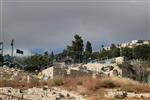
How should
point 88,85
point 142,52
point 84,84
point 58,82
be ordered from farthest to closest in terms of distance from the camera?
point 142,52, point 58,82, point 84,84, point 88,85

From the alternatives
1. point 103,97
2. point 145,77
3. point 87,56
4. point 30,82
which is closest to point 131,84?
point 103,97

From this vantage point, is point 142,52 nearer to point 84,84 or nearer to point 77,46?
point 77,46

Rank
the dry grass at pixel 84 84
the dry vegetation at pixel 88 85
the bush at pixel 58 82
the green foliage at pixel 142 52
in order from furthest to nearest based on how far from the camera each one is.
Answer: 1. the green foliage at pixel 142 52
2. the bush at pixel 58 82
3. the dry grass at pixel 84 84
4. the dry vegetation at pixel 88 85

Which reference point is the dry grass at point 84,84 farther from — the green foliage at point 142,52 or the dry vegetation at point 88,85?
the green foliage at point 142,52

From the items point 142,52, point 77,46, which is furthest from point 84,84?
point 142,52

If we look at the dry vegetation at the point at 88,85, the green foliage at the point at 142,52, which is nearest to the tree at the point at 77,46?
the green foliage at the point at 142,52

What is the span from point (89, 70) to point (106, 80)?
8074mm

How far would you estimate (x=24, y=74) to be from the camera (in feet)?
127

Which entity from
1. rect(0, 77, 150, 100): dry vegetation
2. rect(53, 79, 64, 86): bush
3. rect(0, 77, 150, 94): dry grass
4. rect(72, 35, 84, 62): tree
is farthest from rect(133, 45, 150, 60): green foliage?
rect(53, 79, 64, 86): bush

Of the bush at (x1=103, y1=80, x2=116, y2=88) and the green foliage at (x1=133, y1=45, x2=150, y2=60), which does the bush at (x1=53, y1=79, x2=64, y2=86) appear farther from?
the green foliage at (x1=133, y1=45, x2=150, y2=60)

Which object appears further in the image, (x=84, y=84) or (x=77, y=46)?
(x=77, y=46)

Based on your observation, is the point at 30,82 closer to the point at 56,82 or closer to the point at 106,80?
the point at 56,82

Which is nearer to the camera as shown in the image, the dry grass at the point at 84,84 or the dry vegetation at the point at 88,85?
the dry vegetation at the point at 88,85

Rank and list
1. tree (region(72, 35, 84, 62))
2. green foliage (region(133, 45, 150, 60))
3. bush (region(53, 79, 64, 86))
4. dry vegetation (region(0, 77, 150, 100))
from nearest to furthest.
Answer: dry vegetation (region(0, 77, 150, 100))
bush (region(53, 79, 64, 86))
tree (region(72, 35, 84, 62))
green foliage (region(133, 45, 150, 60))
